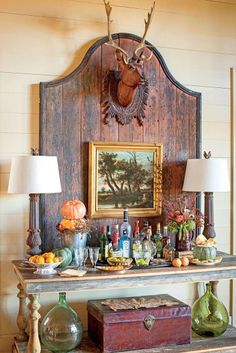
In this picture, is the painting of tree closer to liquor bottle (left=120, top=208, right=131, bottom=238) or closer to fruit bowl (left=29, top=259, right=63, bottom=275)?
liquor bottle (left=120, top=208, right=131, bottom=238)

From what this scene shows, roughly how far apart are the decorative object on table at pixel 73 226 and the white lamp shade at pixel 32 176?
0.61 ft

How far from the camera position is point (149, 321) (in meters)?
2.99

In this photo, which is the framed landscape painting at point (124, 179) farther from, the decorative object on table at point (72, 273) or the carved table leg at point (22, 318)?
the carved table leg at point (22, 318)

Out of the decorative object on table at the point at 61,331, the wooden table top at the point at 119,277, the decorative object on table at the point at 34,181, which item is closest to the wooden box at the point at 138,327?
the decorative object on table at the point at 61,331

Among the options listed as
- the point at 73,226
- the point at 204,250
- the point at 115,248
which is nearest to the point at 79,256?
the point at 73,226

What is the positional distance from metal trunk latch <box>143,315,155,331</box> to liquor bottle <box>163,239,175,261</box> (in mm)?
410

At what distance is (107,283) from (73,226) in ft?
1.51

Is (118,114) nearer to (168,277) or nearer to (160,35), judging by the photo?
(160,35)

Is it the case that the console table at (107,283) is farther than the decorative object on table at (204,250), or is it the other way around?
the decorative object on table at (204,250)

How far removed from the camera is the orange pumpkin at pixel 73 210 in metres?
3.05

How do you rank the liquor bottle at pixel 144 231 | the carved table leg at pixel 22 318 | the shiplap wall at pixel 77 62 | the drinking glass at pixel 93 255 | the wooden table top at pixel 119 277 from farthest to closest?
the liquor bottle at pixel 144 231 < the shiplap wall at pixel 77 62 < the carved table leg at pixel 22 318 < the drinking glass at pixel 93 255 < the wooden table top at pixel 119 277

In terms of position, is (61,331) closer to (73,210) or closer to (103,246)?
(103,246)

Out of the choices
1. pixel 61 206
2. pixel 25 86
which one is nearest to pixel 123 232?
pixel 61 206

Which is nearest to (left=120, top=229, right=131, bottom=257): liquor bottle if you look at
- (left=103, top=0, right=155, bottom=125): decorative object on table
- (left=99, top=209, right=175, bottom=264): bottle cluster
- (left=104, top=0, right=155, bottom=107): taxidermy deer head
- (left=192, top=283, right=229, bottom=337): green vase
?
(left=99, top=209, right=175, bottom=264): bottle cluster
